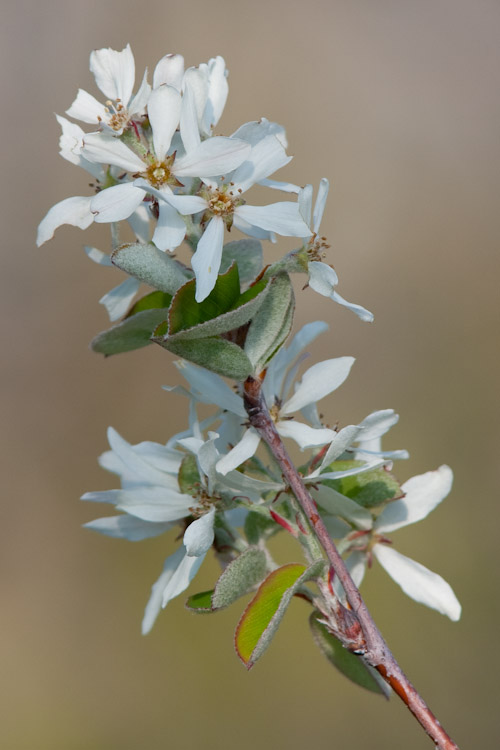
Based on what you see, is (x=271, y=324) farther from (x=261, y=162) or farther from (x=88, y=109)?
(x=88, y=109)

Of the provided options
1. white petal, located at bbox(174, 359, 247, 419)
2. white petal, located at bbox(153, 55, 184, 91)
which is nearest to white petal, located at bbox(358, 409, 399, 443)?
white petal, located at bbox(174, 359, 247, 419)

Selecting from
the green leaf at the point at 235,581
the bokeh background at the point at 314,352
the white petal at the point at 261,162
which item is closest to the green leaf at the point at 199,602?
the green leaf at the point at 235,581

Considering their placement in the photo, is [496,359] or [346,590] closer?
[346,590]

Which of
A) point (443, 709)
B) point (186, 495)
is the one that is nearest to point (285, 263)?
point (186, 495)

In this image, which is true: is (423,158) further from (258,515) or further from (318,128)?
(258,515)

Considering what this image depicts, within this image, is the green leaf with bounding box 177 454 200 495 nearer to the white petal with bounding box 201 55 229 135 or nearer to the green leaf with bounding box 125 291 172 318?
the green leaf with bounding box 125 291 172 318
